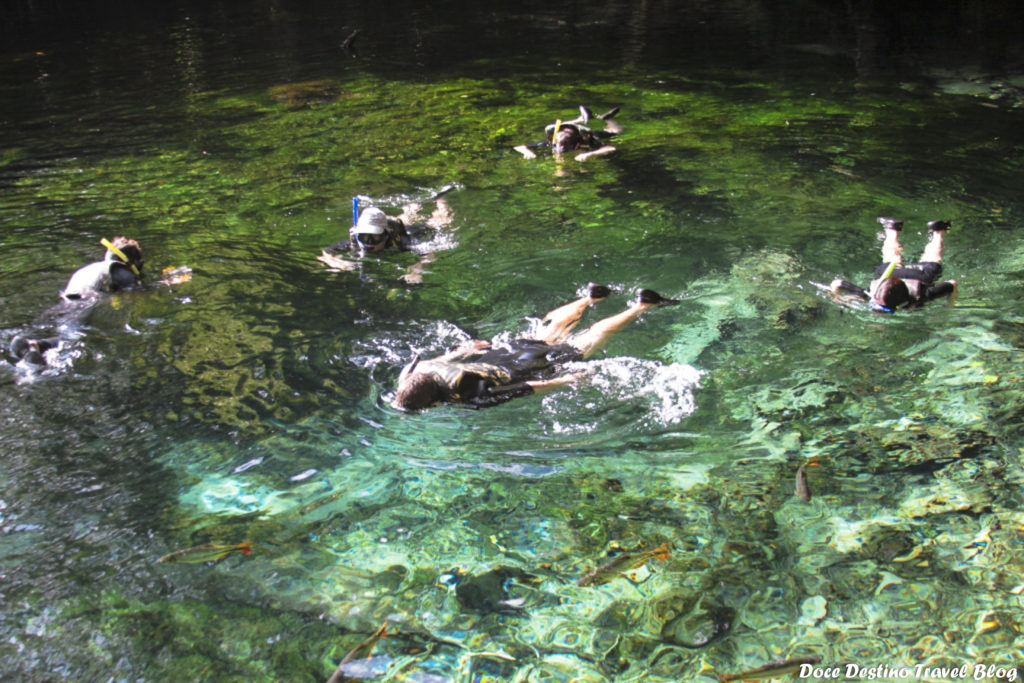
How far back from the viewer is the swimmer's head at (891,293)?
567cm

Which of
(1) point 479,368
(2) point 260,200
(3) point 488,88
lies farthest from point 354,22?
(1) point 479,368

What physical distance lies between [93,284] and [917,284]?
6.51m

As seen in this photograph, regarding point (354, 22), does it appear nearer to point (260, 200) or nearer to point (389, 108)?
point (389, 108)

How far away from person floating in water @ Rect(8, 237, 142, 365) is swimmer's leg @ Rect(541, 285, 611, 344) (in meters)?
3.49

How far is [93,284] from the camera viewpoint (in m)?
6.22

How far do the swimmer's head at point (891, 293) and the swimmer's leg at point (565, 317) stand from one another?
79.4 inches

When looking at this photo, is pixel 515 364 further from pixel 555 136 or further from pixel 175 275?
pixel 555 136

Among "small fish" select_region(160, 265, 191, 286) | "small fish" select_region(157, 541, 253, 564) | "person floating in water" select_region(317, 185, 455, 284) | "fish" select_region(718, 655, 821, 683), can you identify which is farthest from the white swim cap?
"fish" select_region(718, 655, 821, 683)

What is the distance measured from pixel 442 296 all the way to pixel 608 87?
8.57 metres

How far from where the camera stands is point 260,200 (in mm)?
8812

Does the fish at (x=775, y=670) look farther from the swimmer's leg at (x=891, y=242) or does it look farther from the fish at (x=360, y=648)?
the swimmer's leg at (x=891, y=242)

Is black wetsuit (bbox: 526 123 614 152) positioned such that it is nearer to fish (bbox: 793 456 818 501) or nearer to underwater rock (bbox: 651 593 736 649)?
fish (bbox: 793 456 818 501)

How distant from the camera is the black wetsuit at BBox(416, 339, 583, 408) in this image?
481cm

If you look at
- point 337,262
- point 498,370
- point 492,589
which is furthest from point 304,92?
point 492,589
